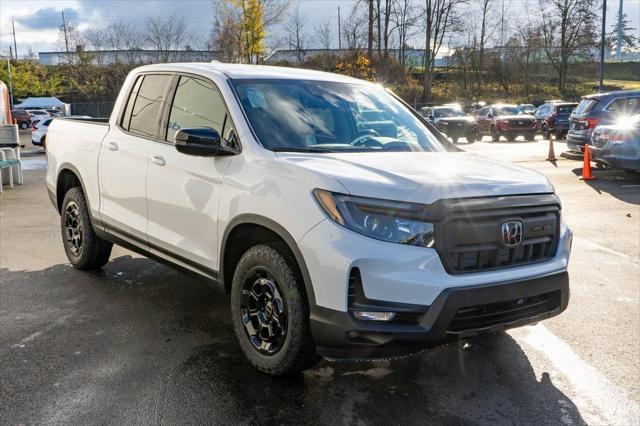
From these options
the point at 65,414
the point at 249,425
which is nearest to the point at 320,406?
the point at 249,425

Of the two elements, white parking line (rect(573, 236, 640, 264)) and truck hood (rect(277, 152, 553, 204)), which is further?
white parking line (rect(573, 236, 640, 264))

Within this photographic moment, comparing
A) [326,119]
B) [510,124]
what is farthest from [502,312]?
[510,124]

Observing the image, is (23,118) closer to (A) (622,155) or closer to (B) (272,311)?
(A) (622,155)

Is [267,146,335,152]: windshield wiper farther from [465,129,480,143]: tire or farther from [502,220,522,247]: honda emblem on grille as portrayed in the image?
[465,129,480,143]: tire

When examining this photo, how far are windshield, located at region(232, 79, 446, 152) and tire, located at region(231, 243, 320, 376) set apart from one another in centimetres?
74

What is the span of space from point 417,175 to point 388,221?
397 mm

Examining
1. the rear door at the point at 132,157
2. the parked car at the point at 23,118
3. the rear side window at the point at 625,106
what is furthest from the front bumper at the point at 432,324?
the parked car at the point at 23,118

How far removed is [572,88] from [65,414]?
63.1 meters

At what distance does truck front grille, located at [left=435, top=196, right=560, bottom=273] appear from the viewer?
3.10 m

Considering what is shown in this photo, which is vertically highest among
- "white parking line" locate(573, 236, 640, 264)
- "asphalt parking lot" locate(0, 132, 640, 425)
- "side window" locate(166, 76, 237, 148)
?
"side window" locate(166, 76, 237, 148)

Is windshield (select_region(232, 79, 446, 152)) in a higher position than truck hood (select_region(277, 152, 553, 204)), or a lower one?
higher

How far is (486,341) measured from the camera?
14.2 ft

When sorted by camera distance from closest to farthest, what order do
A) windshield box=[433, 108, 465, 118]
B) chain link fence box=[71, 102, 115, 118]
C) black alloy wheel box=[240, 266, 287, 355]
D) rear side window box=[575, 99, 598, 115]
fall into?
black alloy wheel box=[240, 266, 287, 355] → rear side window box=[575, 99, 598, 115] → windshield box=[433, 108, 465, 118] → chain link fence box=[71, 102, 115, 118]

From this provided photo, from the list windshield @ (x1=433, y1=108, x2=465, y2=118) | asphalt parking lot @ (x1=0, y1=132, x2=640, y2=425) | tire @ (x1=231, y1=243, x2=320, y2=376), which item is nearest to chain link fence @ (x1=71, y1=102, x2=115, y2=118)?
windshield @ (x1=433, y1=108, x2=465, y2=118)
